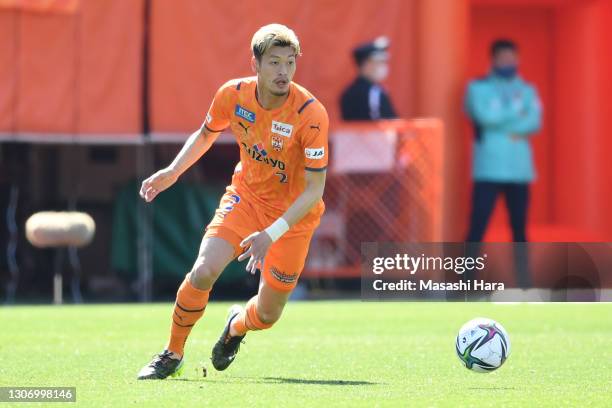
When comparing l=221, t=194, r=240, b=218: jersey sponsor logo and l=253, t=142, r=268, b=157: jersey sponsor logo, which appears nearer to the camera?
l=253, t=142, r=268, b=157: jersey sponsor logo

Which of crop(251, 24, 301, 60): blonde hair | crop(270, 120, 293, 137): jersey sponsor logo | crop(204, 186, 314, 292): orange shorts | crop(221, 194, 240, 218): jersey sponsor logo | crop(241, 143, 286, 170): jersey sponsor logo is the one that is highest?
crop(251, 24, 301, 60): blonde hair

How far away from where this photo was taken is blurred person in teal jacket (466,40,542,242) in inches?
632

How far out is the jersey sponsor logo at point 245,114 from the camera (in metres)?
7.74

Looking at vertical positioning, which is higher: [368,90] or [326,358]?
[368,90]

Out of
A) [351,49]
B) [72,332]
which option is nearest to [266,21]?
[351,49]

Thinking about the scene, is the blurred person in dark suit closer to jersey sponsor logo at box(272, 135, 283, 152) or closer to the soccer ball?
jersey sponsor logo at box(272, 135, 283, 152)

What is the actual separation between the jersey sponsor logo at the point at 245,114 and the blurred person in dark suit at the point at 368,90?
801cm

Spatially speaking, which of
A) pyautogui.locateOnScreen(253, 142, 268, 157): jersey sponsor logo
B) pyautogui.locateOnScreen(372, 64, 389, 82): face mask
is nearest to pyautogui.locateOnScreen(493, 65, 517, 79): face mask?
pyautogui.locateOnScreen(372, 64, 389, 82): face mask

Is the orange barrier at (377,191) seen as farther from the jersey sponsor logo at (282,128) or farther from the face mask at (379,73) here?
the jersey sponsor logo at (282,128)

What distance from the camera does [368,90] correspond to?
1577 cm

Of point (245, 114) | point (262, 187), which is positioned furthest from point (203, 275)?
point (245, 114)

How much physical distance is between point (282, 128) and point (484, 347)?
5.77ft

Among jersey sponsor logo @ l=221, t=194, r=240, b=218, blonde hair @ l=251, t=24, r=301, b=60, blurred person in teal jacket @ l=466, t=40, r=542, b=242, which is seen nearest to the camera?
blonde hair @ l=251, t=24, r=301, b=60

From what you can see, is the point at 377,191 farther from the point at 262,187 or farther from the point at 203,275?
the point at 203,275
